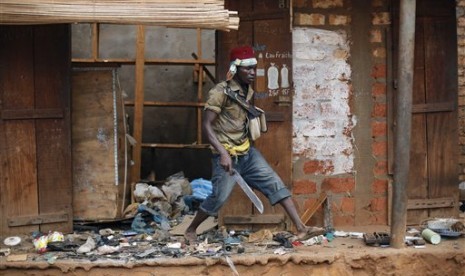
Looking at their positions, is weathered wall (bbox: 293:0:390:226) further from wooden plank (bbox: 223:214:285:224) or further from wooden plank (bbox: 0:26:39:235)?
wooden plank (bbox: 0:26:39:235)

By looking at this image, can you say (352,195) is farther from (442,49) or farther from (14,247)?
(14,247)

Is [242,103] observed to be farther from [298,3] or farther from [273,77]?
[298,3]

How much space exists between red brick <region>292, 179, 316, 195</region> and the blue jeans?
0.62 metres

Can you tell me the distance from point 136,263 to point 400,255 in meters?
2.33

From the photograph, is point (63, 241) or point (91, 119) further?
point (91, 119)

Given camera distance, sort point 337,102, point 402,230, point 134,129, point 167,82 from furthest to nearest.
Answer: point 167,82 → point 134,129 → point 337,102 → point 402,230

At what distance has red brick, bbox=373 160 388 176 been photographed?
7371 millimetres

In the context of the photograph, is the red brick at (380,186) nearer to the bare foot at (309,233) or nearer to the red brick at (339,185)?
the red brick at (339,185)

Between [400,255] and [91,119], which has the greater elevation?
[91,119]

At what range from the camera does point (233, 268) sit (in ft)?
20.3

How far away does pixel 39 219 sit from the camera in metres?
6.99

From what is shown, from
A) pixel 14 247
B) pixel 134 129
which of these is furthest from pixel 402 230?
pixel 134 129

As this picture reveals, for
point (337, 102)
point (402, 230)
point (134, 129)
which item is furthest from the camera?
point (134, 129)

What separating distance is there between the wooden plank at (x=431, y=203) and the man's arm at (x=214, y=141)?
2.20m
